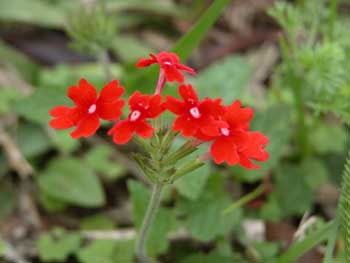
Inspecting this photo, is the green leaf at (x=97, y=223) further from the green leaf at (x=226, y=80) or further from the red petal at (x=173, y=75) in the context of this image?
the red petal at (x=173, y=75)

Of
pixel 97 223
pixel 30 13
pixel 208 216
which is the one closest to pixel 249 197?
pixel 208 216

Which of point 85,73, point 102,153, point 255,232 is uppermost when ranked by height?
point 85,73

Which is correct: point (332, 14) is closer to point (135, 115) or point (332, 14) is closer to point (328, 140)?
point (328, 140)

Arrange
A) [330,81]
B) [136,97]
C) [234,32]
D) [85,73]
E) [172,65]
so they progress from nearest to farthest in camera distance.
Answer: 1. [136,97]
2. [172,65]
3. [330,81]
4. [85,73]
5. [234,32]

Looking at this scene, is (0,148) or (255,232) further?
(0,148)

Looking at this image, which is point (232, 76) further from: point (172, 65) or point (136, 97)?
point (136, 97)

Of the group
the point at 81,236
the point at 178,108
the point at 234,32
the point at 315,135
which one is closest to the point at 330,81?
the point at 315,135

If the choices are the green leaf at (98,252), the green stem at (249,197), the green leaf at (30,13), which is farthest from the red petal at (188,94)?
the green leaf at (30,13)
